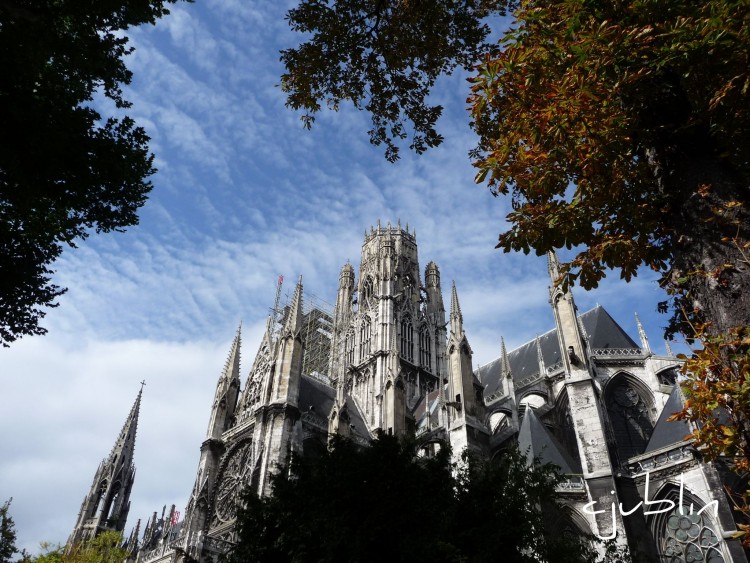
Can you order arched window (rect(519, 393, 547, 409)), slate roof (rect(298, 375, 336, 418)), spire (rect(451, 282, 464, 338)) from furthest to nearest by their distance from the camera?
slate roof (rect(298, 375, 336, 418))
arched window (rect(519, 393, 547, 409))
spire (rect(451, 282, 464, 338))

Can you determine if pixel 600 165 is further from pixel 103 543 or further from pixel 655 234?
pixel 103 543

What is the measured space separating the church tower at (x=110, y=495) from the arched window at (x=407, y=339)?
858 inches

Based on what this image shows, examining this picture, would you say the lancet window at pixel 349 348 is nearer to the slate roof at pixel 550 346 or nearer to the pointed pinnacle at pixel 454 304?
the slate roof at pixel 550 346

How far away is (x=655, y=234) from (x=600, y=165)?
0.89 metres

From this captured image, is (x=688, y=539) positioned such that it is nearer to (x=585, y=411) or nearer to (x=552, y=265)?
(x=585, y=411)

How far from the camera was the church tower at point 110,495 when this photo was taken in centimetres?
3653

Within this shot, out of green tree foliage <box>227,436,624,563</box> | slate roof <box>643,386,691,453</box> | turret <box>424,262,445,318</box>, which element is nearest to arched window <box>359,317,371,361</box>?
turret <box>424,262,445,318</box>

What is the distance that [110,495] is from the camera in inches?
1523

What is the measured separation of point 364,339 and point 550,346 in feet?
47.1

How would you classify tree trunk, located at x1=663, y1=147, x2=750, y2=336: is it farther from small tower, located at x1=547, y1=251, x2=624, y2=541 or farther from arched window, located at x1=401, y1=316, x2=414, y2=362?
arched window, located at x1=401, y1=316, x2=414, y2=362

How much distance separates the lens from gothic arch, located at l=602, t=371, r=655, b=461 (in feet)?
70.8

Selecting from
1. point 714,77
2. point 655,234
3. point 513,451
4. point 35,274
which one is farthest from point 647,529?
point 35,274

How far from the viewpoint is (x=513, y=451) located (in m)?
13.1

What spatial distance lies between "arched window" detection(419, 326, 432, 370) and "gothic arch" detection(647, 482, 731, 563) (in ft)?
79.3
